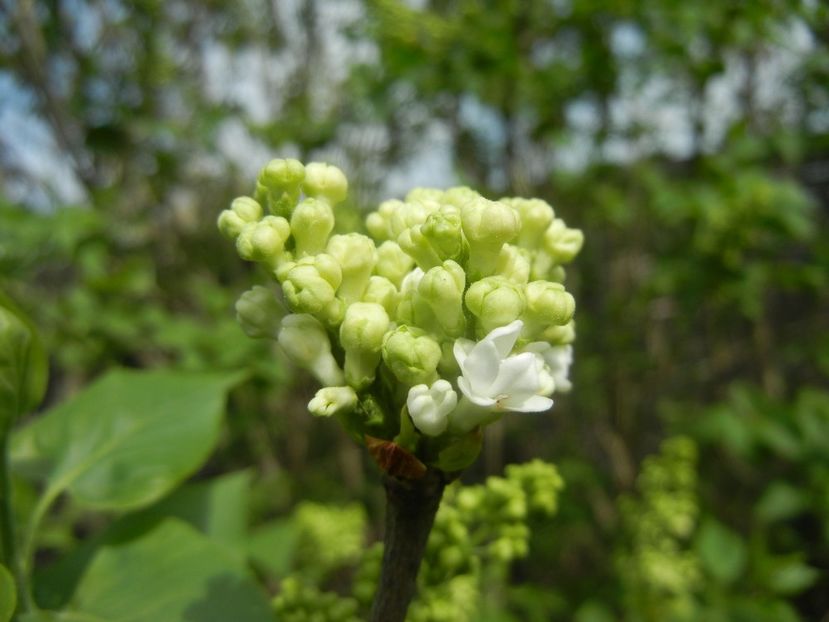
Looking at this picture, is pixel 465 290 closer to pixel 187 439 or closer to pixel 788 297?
pixel 187 439

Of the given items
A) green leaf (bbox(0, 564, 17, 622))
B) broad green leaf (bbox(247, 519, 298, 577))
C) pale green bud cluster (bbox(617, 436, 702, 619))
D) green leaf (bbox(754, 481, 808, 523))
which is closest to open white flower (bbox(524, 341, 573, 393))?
green leaf (bbox(0, 564, 17, 622))

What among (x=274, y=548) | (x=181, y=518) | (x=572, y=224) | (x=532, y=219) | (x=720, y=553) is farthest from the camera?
(x=572, y=224)

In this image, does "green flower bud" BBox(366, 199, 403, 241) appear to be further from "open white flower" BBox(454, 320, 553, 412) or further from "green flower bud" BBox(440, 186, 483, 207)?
"open white flower" BBox(454, 320, 553, 412)

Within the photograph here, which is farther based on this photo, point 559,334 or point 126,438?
point 126,438

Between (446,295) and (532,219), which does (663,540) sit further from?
(446,295)

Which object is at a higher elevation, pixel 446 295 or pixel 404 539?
pixel 446 295

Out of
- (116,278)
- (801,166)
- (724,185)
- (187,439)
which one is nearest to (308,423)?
(116,278)

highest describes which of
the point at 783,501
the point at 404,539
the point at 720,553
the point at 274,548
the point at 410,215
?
the point at 410,215

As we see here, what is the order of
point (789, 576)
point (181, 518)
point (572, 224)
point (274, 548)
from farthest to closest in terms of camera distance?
point (572, 224) < point (789, 576) < point (274, 548) < point (181, 518)

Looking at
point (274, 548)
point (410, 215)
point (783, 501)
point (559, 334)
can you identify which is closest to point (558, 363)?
point (559, 334)
